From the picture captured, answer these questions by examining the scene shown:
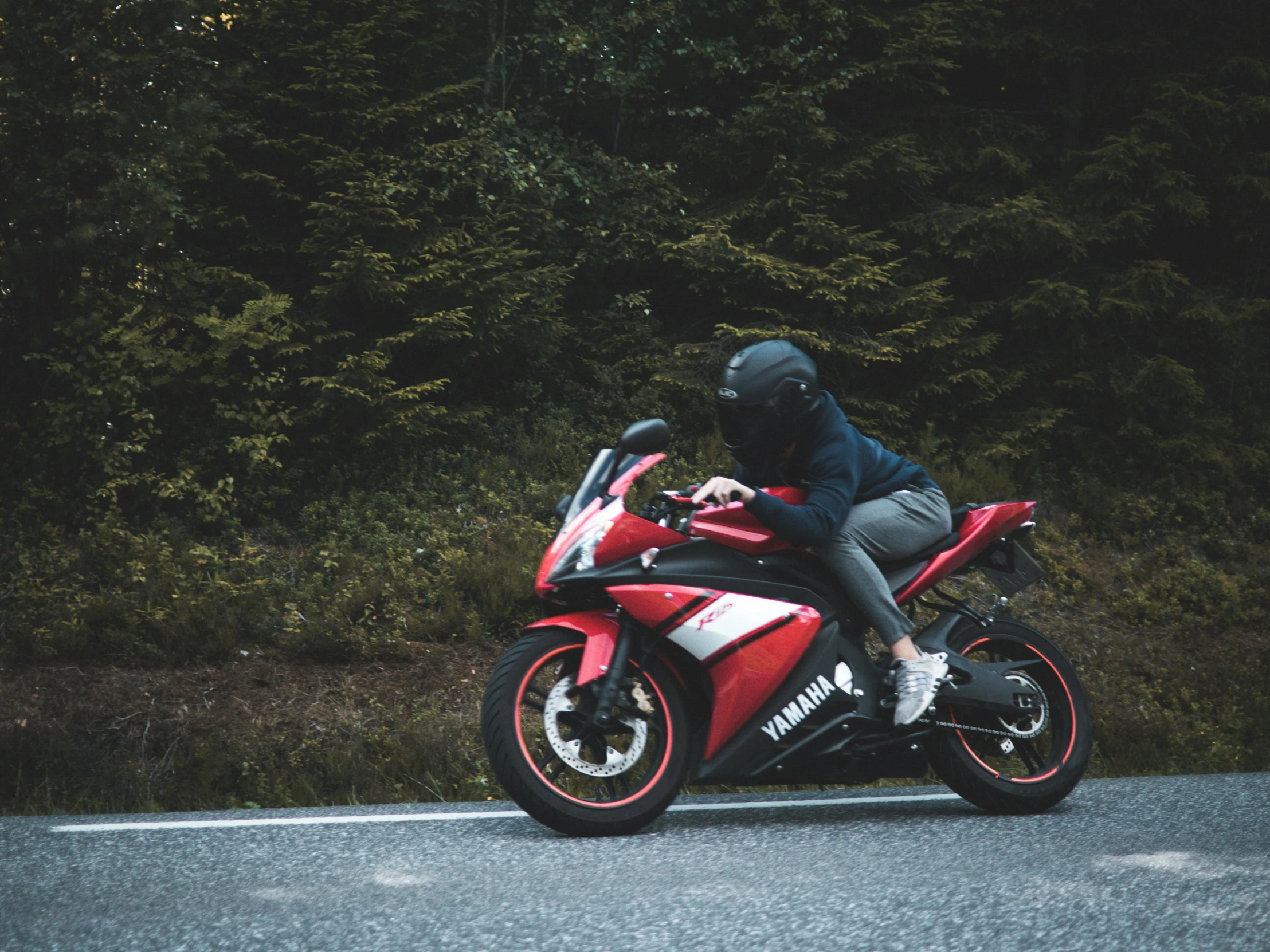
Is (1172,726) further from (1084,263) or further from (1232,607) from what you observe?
(1084,263)

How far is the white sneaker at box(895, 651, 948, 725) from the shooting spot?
4.24 m

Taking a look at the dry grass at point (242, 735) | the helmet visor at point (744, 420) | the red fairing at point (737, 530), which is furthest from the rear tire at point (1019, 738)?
the dry grass at point (242, 735)

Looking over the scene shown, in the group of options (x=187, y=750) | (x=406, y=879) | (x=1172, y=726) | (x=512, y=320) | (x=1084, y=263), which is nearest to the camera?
(x=406, y=879)

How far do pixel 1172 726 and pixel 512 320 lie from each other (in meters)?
7.12

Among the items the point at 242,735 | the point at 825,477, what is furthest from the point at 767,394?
the point at 242,735

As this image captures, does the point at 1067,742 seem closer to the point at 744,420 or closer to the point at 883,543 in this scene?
the point at 883,543

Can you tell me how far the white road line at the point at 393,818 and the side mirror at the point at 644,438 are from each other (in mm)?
1524

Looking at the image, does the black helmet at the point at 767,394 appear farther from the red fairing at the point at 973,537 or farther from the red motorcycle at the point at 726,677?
the red fairing at the point at 973,537

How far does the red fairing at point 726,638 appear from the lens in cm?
405

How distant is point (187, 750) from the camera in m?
6.95

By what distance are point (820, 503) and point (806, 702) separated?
78cm

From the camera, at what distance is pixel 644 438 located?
3.93 m

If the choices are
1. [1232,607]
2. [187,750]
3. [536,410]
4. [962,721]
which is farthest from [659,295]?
[962,721]

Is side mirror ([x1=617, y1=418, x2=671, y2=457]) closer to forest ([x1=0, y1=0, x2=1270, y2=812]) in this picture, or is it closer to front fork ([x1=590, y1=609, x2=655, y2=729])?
front fork ([x1=590, y1=609, x2=655, y2=729])
